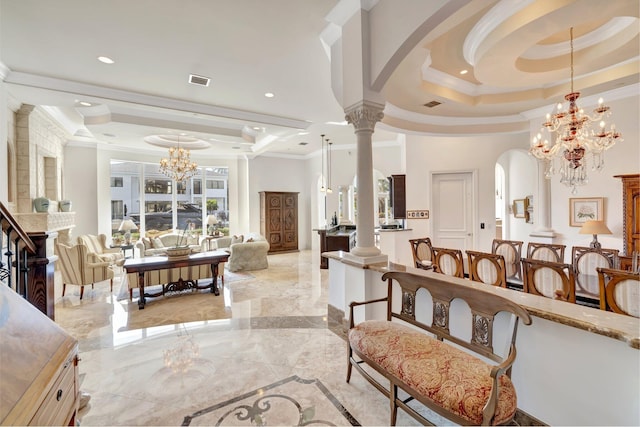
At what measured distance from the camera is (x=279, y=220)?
358 inches

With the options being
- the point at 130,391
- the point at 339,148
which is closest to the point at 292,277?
the point at 130,391

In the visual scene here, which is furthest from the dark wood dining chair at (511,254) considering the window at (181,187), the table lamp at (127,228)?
the window at (181,187)

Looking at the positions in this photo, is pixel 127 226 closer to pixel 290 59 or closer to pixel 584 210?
pixel 290 59

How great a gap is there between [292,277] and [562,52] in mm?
5380

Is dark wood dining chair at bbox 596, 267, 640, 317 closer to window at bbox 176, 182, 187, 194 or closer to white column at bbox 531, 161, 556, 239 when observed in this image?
white column at bbox 531, 161, 556, 239

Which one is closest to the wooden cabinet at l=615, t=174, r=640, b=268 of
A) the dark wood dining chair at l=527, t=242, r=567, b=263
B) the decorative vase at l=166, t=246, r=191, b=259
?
the dark wood dining chair at l=527, t=242, r=567, b=263

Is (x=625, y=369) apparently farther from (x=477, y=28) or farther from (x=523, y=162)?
(x=523, y=162)

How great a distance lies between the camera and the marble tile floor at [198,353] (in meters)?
2.02

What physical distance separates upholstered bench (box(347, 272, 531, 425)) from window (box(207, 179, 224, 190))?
8170 mm

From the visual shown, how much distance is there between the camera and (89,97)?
4219 mm

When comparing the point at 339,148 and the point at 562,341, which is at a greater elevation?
the point at 339,148

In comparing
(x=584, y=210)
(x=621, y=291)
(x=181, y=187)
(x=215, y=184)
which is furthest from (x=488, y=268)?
(x=181, y=187)

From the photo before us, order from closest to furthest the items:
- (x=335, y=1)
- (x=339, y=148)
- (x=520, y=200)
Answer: (x=335, y=1) → (x=520, y=200) → (x=339, y=148)

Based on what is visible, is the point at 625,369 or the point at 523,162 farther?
the point at 523,162
